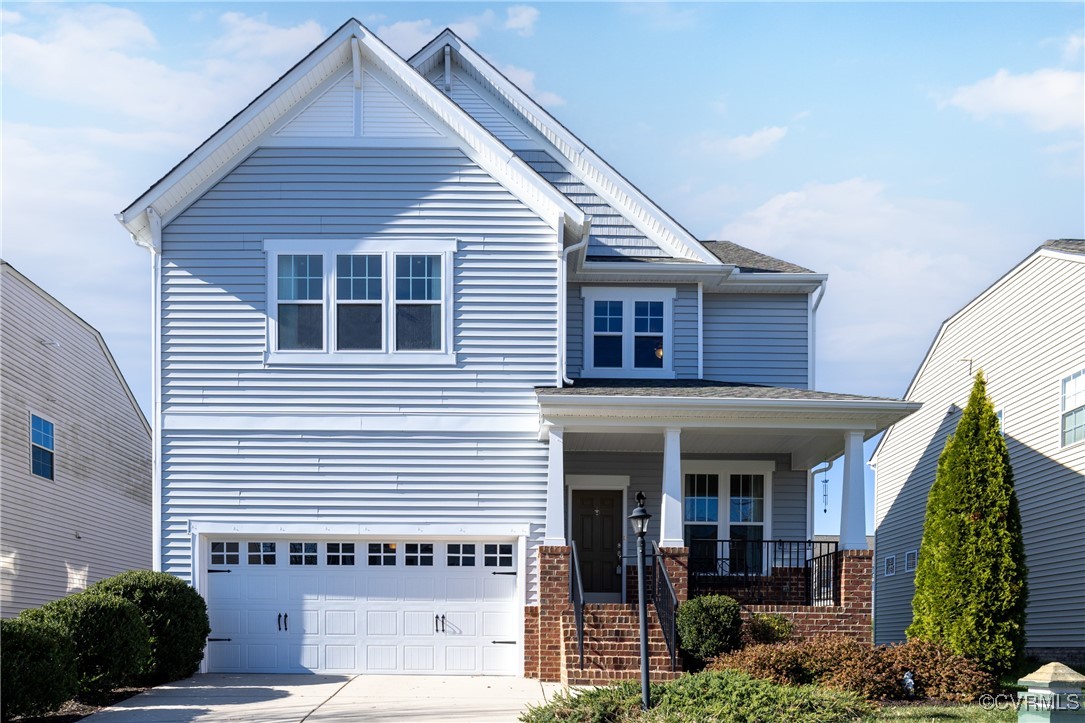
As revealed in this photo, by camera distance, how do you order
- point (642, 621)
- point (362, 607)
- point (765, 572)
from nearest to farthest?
point (642, 621)
point (362, 607)
point (765, 572)

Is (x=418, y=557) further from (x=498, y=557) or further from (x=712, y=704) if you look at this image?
(x=712, y=704)

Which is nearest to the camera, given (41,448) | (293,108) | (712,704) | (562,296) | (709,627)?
(712,704)

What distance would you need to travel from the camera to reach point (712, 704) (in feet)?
35.5

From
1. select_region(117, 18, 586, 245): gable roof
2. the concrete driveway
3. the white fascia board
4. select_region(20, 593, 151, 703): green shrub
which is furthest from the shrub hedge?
the white fascia board

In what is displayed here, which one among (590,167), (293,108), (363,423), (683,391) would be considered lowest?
(363,423)

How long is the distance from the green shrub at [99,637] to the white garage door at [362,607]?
278cm

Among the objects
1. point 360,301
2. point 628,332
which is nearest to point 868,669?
point 628,332

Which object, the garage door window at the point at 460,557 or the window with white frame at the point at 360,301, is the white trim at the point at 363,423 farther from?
the garage door window at the point at 460,557

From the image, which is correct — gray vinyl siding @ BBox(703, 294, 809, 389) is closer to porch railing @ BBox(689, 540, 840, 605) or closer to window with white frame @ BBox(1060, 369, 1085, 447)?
porch railing @ BBox(689, 540, 840, 605)

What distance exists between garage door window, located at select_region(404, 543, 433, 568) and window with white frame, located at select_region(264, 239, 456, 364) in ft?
8.93

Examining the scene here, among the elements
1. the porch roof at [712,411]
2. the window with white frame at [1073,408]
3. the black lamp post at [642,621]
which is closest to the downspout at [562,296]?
the porch roof at [712,411]

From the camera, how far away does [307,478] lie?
54.9 ft

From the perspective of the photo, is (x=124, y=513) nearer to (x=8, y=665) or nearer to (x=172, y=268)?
(x=172, y=268)

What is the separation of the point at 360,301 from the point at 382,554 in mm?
3681
